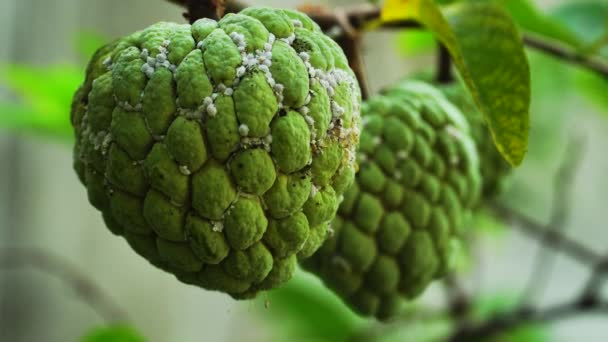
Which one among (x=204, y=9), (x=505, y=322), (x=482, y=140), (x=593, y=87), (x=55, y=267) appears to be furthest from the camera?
(x=55, y=267)

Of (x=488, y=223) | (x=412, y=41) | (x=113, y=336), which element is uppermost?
(x=412, y=41)

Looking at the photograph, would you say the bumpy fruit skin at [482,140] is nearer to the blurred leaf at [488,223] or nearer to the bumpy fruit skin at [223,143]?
the bumpy fruit skin at [223,143]

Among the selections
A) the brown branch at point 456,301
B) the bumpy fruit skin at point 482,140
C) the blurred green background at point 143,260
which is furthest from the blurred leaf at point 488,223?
the bumpy fruit skin at point 482,140

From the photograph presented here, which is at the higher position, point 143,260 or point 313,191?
point 313,191

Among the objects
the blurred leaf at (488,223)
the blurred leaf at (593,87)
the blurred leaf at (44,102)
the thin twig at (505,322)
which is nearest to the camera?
the blurred leaf at (44,102)

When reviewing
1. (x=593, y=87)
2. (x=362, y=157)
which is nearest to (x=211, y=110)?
(x=362, y=157)

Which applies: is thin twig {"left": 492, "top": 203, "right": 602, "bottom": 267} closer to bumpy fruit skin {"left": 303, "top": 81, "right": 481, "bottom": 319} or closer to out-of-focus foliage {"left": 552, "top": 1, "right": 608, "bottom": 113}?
out-of-focus foliage {"left": 552, "top": 1, "right": 608, "bottom": 113}

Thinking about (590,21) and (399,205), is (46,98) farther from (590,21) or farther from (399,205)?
(590,21)

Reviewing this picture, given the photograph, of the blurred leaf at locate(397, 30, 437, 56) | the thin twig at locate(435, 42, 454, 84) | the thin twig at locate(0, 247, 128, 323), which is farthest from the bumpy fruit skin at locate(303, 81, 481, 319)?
the thin twig at locate(0, 247, 128, 323)
